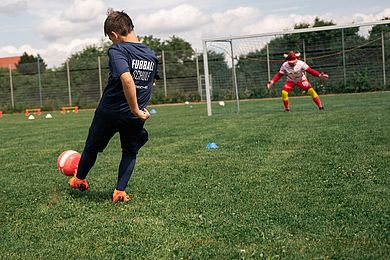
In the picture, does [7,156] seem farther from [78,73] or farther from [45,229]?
[78,73]

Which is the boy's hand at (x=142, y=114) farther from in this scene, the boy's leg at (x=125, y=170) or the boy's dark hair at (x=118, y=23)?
the boy's dark hair at (x=118, y=23)

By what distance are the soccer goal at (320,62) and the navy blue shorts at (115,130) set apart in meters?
16.6

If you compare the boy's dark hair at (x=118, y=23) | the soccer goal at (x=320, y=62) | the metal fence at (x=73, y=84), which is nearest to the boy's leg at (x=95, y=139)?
the boy's dark hair at (x=118, y=23)

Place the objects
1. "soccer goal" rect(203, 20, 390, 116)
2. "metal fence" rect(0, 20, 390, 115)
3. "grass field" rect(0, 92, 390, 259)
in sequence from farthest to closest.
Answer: "soccer goal" rect(203, 20, 390, 116)
"metal fence" rect(0, 20, 390, 115)
"grass field" rect(0, 92, 390, 259)

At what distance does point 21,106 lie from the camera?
34.1m

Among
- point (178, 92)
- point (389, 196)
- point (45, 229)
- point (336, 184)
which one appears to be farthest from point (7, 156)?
point (178, 92)

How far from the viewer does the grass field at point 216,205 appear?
3.24 meters

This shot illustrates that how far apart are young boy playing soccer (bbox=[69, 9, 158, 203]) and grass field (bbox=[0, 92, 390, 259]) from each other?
51 cm

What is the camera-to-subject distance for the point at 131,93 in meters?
4.24

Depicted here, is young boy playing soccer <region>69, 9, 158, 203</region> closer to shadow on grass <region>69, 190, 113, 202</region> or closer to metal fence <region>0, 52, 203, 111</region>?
shadow on grass <region>69, 190, 113, 202</region>

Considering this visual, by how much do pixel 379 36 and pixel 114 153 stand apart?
17579 millimetres

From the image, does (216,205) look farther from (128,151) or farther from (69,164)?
(69,164)

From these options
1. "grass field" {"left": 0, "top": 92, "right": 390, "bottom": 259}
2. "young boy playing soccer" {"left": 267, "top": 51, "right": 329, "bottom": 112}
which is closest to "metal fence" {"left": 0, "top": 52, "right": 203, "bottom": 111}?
"young boy playing soccer" {"left": 267, "top": 51, "right": 329, "bottom": 112}

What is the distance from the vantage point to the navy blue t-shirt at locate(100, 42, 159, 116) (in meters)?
4.25
